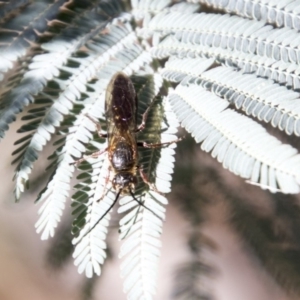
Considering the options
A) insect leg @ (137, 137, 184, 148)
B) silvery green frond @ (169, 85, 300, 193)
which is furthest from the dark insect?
silvery green frond @ (169, 85, 300, 193)

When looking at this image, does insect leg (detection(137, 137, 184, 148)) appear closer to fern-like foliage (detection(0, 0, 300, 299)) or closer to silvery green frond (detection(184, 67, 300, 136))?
fern-like foliage (detection(0, 0, 300, 299))

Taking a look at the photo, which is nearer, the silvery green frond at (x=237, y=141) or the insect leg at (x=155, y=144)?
the silvery green frond at (x=237, y=141)

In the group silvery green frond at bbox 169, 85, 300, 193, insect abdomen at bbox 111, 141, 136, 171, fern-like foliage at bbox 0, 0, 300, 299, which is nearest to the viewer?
silvery green frond at bbox 169, 85, 300, 193

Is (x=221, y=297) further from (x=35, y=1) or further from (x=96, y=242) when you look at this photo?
(x=35, y=1)

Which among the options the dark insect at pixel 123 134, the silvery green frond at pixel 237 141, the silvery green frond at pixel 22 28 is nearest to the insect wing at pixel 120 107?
the dark insect at pixel 123 134

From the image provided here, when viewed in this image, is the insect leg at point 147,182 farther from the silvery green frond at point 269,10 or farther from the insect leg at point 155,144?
the silvery green frond at point 269,10

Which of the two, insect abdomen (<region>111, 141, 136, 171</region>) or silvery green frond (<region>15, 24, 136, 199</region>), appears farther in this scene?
insect abdomen (<region>111, 141, 136, 171</region>)

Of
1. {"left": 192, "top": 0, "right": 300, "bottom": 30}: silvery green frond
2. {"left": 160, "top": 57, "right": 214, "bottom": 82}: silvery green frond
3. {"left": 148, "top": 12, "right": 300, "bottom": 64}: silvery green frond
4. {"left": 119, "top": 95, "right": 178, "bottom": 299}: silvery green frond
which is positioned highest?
{"left": 192, "top": 0, "right": 300, "bottom": 30}: silvery green frond

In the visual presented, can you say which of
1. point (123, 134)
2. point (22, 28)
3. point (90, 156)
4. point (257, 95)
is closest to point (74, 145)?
point (90, 156)
